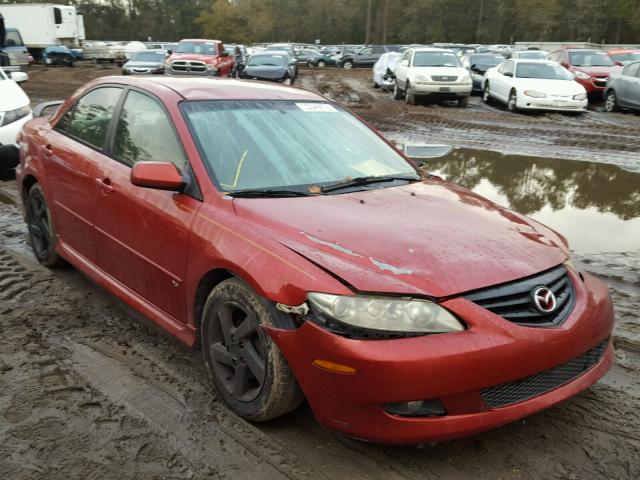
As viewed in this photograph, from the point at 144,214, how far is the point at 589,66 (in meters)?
20.8

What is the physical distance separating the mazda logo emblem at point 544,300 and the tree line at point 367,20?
215ft

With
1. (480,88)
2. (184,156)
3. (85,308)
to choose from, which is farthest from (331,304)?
(480,88)

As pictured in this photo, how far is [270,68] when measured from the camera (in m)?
23.3

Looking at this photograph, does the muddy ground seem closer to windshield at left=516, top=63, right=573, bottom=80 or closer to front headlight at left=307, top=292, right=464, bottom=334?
front headlight at left=307, top=292, right=464, bottom=334

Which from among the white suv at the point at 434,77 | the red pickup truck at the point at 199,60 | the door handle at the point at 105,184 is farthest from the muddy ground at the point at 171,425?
the red pickup truck at the point at 199,60

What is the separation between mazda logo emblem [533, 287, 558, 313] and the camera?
2686 mm

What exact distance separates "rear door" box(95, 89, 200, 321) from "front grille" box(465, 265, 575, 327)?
1552mm

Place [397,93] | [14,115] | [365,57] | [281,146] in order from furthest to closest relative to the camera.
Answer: [365,57] < [397,93] < [14,115] < [281,146]

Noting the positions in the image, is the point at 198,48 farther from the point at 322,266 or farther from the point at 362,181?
the point at 322,266

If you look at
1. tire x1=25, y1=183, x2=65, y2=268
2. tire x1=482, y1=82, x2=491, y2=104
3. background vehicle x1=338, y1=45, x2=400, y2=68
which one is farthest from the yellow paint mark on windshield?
background vehicle x1=338, y1=45, x2=400, y2=68

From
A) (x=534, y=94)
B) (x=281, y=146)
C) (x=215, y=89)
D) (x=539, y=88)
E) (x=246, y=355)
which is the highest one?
A: (x=215, y=89)

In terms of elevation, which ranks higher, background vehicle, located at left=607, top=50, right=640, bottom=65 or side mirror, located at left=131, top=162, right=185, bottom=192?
side mirror, located at left=131, top=162, right=185, bottom=192

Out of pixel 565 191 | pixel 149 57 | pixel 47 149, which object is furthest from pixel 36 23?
pixel 47 149

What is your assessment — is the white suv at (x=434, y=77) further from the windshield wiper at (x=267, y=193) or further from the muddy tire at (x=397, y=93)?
the windshield wiper at (x=267, y=193)
